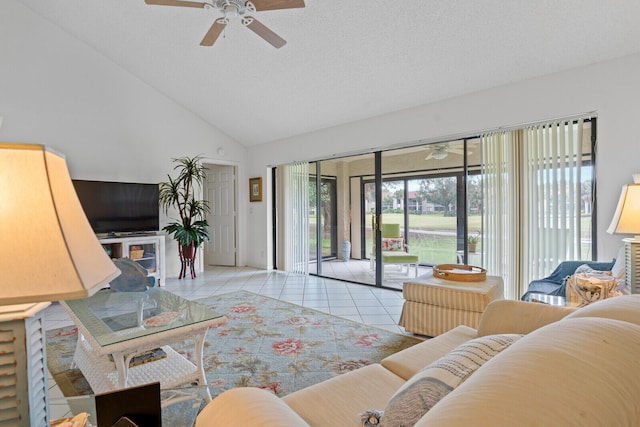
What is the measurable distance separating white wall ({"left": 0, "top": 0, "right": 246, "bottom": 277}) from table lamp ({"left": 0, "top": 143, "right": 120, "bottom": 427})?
371cm

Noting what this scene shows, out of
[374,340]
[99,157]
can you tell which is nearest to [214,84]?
[99,157]

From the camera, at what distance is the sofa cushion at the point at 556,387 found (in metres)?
0.45

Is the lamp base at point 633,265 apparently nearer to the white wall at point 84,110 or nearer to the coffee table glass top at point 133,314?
the coffee table glass top at point 133,314

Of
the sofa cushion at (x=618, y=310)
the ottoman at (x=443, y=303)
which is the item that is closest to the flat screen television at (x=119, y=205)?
the ottoman at (x=443, y=303)

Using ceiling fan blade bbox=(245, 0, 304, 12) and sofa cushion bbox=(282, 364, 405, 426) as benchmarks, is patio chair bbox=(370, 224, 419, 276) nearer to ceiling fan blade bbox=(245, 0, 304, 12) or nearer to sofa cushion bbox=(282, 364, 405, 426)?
ceiling fan blade bbox=(245, 0, 304, 12)

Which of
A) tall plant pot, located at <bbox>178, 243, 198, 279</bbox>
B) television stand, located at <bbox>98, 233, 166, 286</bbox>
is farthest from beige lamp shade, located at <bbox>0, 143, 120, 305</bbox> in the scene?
tall plant pot, located at <bbox>178, 243, 198, 279</bbox>

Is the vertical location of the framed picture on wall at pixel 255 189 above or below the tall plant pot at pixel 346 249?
above

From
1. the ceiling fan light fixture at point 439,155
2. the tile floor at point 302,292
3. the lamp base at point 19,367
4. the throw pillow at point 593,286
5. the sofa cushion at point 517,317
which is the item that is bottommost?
the tile floor at point 302,292

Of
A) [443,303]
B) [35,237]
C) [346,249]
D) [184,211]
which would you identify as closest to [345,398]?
[35,237]

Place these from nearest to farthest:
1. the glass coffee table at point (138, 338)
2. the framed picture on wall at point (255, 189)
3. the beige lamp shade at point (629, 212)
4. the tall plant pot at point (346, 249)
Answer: the glass coffee table at point (138, 338) < the beige lamp shade at point (629, 212) < the framed picture on wall at point (255, 189) < the tall plant pot at point (346, 249)

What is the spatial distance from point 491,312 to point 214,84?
4646mm

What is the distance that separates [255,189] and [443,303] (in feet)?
14.8

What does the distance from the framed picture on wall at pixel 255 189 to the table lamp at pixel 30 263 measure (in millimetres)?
5614

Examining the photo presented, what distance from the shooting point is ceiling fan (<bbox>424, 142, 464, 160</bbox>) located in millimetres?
4594
